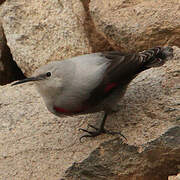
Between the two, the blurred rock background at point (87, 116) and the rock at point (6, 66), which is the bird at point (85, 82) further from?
the rock at point (6, 66)

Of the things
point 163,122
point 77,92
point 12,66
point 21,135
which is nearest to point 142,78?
point 163,122

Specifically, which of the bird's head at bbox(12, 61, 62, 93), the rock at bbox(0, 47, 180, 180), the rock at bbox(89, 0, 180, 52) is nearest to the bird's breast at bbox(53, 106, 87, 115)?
the bird's head at bbox(12, 61, 62, 93)

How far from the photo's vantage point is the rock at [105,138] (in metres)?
3.33

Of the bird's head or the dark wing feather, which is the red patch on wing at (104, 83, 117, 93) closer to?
the dark wing feather

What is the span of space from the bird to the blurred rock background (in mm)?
284

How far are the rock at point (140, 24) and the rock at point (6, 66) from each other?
1.21 m

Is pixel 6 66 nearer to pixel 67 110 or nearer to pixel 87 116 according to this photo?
pixel 87 116

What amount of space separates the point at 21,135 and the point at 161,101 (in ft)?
4.33

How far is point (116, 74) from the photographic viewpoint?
11.1ft

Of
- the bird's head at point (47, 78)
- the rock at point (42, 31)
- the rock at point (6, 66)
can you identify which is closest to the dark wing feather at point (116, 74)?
the bird's head at point (47, 78)

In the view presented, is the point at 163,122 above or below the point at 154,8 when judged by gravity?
below

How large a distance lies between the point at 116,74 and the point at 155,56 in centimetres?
50

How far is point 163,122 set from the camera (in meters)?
3.50

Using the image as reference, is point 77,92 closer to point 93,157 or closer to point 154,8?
point 93,157
